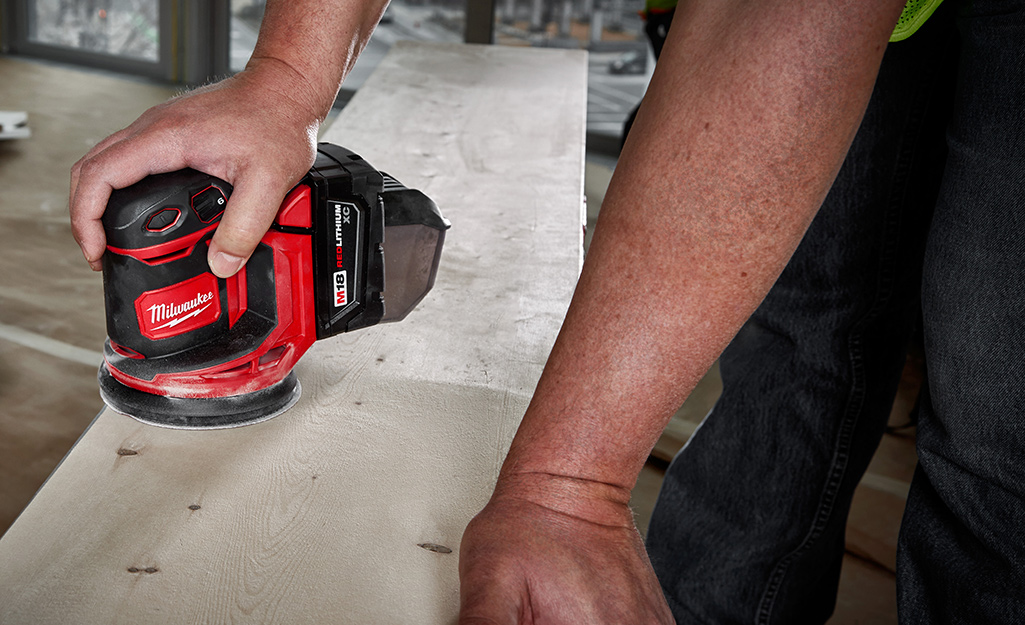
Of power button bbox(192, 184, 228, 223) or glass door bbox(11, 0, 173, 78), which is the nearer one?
power button bbox(192, 184, 228, 223)

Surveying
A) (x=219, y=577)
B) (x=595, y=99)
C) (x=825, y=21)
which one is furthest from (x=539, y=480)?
(x=595, y=99)

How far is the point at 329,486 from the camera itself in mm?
923

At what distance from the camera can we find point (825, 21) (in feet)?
2.16

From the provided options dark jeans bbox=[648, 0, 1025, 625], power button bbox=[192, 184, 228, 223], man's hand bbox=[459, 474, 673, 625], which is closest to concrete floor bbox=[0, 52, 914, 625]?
dark jeans bbox=[648, 0, 1025, 625]

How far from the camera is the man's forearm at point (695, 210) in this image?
68 centimetres

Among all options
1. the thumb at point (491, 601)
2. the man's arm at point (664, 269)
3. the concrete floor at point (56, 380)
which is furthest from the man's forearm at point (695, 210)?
the concrete floor at point (56, 380)

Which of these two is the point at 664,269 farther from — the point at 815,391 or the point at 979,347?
the point at 815,391

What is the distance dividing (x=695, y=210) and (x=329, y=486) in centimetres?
51

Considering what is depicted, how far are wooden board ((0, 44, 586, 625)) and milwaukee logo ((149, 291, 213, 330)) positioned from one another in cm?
14

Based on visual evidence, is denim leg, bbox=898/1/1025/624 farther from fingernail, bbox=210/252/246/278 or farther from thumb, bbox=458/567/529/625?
fingernail, bbox=210/252/246/278

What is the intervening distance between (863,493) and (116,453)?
6.38ft

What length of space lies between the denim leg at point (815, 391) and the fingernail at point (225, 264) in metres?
0.87

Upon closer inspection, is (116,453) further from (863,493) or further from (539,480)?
(863,493)

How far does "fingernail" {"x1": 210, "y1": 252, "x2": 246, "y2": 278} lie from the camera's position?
38.7 inches
